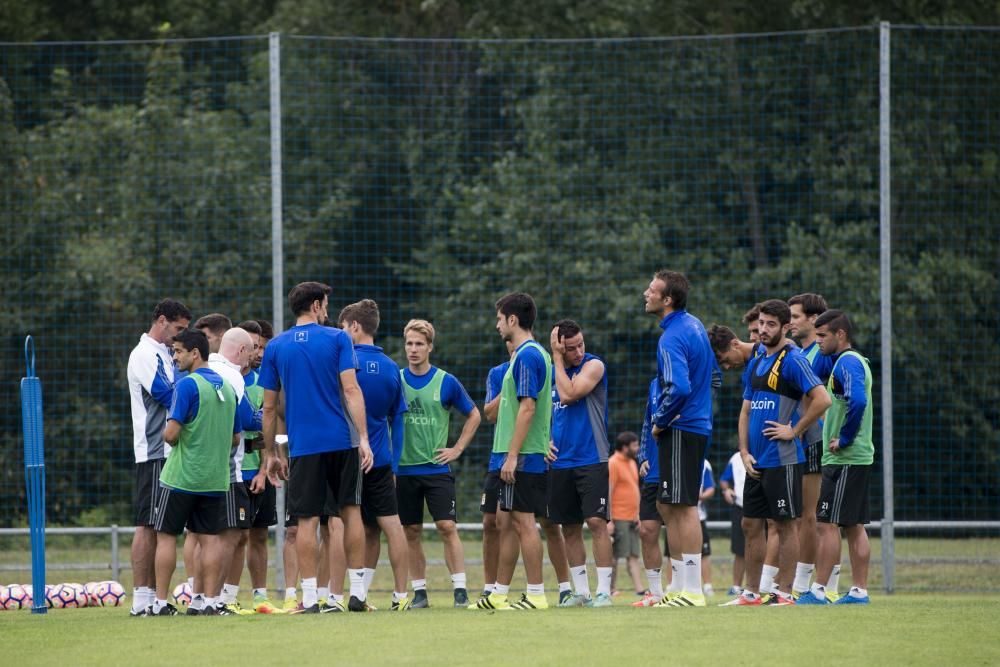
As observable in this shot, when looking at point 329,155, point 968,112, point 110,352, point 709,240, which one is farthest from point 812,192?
point 110,352

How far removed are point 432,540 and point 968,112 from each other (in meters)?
9.47

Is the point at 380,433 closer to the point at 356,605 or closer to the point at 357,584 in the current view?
the point at 357,584

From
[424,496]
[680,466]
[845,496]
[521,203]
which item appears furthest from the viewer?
[521,203]

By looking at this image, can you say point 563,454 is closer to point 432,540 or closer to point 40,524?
point 40,524

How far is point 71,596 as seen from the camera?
1209 cm

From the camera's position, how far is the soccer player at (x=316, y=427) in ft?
30.6

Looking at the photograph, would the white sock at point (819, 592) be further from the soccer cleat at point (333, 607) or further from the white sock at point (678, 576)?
the soccer cleat at point (333, 607)

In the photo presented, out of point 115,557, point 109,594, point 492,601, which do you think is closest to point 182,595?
point 109,594

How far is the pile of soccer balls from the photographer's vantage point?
11.9 m

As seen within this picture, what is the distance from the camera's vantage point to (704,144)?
819 inches

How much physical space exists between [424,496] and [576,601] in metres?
1.34

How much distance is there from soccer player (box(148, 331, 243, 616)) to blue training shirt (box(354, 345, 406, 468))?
974 mm

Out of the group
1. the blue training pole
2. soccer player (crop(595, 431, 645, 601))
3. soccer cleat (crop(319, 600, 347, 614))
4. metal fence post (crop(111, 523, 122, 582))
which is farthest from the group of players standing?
soccer player (crop(595, 431, 645, 601))

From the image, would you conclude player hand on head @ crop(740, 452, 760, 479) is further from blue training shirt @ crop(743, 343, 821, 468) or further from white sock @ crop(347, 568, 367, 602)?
white sock @ crop(347, 568, 367, 602)
